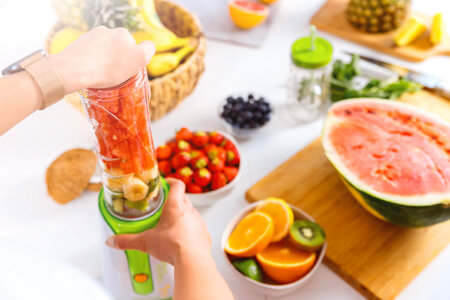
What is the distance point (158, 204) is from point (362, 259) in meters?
0.50

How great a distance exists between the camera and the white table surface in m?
1.05

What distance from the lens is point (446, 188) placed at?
1.03 m

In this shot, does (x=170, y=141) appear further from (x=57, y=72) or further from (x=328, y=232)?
(x=57, y=72)

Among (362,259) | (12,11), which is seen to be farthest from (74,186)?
(12,11)

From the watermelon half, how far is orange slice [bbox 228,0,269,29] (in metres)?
0.57

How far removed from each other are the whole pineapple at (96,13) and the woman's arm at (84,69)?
2.23 feet

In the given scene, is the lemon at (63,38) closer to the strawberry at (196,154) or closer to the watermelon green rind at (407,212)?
the strawberry at (196,154)

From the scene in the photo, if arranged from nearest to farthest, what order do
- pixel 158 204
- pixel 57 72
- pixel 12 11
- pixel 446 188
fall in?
pixel 57 72
pixel 158 204
pixel 446 188
pixel 12 11

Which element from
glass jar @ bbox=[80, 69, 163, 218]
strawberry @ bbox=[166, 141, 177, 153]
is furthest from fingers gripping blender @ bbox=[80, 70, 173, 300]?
strawberry @ bbox=[166, 141, 177, 153]

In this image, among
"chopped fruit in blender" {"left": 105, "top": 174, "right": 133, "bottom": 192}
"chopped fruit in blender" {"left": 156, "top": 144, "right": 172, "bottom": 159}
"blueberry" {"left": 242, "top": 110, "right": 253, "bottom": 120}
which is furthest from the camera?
"blueberry" {"left": 242, "top": 110, "right": 253, "bottom": 120}

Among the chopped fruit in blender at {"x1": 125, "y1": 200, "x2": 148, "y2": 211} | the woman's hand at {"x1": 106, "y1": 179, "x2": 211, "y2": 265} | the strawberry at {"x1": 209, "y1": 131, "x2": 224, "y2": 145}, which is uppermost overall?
the chopped fruit in blender at {"x1": 125, "y1": 200, "x2": 148, "y2": 211}

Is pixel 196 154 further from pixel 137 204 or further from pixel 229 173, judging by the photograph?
pixel 137 204

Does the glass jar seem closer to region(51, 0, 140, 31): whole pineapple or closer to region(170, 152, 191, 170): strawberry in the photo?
region(170, 152, 191, 170): strawberry

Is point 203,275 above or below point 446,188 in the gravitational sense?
above
